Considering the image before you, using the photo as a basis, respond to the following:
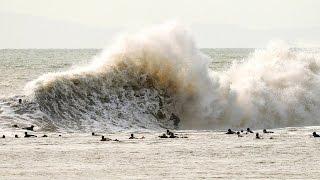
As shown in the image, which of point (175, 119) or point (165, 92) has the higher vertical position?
point (165, 92)

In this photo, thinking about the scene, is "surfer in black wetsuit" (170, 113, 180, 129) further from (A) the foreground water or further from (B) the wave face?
(A) the foreground water

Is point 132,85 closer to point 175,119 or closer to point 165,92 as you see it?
point 165,92

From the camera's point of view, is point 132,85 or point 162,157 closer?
point 162,157

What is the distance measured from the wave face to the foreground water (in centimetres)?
409

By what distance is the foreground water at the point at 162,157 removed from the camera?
1254 cm

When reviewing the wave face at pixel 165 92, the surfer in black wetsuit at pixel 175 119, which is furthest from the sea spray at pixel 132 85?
the surfer in black wetsuit at pixel 175 119

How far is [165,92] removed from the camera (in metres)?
26.0

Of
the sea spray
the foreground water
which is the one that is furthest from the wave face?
the foreground water

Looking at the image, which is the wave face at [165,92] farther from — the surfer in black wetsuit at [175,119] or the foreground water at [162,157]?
the foreground water at [162,157]

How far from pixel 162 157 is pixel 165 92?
11758 millimetres

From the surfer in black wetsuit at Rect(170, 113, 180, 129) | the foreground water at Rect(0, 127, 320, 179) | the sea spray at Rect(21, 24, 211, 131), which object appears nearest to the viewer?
the foreground water at Rect(0, 127, 320, 179)

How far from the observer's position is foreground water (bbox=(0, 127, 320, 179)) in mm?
12539

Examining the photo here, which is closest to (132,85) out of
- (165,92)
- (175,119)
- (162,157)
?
(165,92)

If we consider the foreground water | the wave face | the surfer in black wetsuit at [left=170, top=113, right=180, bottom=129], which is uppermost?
the wave face
